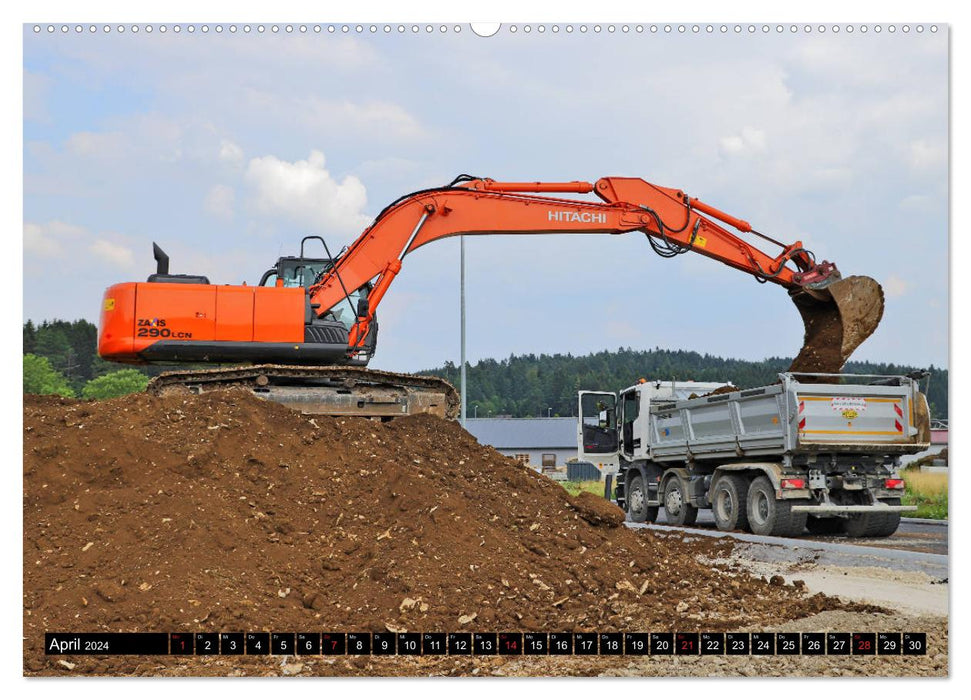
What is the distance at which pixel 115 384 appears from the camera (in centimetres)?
1149

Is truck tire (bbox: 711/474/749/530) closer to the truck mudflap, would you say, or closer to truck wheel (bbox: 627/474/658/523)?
the truck mudflap

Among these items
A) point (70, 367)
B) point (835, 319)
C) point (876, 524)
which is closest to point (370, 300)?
point (70, 367)

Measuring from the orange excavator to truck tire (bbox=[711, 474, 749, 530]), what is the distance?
7.33ft

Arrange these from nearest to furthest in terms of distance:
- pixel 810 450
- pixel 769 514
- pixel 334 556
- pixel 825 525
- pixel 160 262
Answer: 1. pixel 334 556
2. pixel 160 262
3. pixel 810 450
4. pixel 769 514
5. pixel 825 525

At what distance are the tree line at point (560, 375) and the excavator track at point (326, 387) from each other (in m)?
0.52

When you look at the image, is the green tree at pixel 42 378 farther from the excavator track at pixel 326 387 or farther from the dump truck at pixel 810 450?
the dump truck at pixel 810 450

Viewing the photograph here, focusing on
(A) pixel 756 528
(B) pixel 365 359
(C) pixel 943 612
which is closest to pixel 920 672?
(C) pixel 943 612

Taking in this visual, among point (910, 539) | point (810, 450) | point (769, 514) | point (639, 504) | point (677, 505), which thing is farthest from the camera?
point (639, 504)

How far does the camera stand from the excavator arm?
1129 centimetres

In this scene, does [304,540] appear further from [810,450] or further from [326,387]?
[810,450]

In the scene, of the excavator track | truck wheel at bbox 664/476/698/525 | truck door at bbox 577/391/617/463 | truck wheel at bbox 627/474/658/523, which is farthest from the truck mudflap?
truck door at bbox 577/391/617/463

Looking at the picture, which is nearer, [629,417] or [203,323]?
[203,323]

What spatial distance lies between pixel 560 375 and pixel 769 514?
3604 mm

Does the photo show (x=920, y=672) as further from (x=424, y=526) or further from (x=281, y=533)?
(x=281, y=533)
